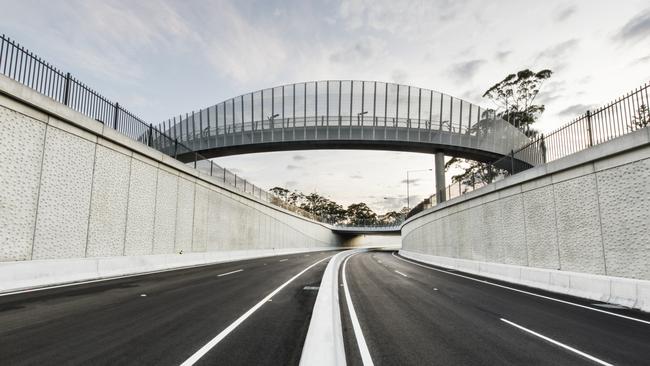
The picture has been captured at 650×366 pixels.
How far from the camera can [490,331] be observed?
22.0ft

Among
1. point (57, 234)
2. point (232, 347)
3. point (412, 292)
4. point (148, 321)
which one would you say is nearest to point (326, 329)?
point (232, 347)

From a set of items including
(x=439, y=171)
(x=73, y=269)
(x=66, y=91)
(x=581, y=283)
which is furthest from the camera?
(x=439, y=171)

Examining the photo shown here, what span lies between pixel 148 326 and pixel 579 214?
45.2ft

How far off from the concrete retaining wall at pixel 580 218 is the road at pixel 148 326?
30.5ft

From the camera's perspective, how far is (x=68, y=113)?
13016 mm

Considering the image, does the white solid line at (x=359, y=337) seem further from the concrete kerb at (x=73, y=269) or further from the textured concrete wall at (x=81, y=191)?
the textured concrete wall at (x=81, y=191)

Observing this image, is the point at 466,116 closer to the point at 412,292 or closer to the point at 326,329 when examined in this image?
the point at 412,292

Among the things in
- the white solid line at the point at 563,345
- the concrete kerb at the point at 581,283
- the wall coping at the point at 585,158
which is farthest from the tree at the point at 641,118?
the white solid line at the point at 563,345

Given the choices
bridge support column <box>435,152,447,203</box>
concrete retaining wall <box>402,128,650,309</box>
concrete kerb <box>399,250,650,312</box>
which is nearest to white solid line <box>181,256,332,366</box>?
concrete kerb <box>399,250,650,312</box>

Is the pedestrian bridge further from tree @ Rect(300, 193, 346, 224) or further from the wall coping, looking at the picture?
tree @ Rect(300, 193, 346, 224)

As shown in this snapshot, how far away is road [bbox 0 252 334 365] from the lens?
473cm

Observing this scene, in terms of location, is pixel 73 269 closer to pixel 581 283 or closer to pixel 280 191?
pixel 581 283

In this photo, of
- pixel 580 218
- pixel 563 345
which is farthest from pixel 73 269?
pixel 580 218

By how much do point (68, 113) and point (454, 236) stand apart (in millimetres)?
23594
